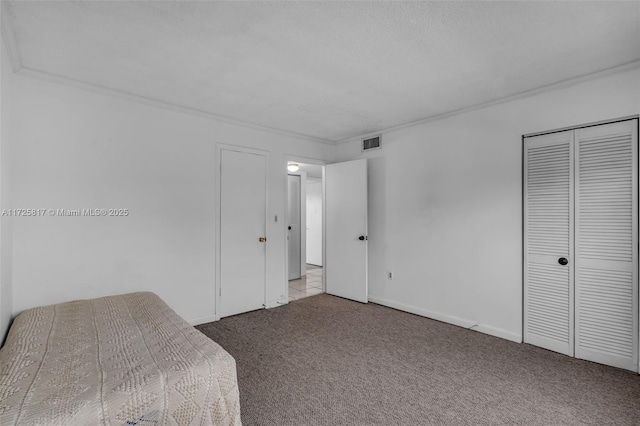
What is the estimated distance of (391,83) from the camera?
2836 mm

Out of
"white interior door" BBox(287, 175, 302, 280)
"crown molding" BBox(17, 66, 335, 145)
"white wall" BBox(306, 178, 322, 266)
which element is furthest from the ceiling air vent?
"white wall" BBox(306, 178, 322, 266)

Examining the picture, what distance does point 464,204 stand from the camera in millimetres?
3520

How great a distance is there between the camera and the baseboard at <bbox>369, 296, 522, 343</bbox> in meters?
3.16

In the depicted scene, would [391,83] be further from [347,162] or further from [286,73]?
[347,162]

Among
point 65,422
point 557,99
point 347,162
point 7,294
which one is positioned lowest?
point 65,422

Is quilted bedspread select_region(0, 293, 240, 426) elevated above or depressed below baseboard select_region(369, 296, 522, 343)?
above

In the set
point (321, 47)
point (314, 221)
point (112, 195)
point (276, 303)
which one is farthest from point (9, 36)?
point (314, 221)

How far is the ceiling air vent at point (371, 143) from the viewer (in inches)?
175

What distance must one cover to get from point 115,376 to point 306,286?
14.1 feet

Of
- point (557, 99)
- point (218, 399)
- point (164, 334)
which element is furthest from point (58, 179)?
point (557, 99)

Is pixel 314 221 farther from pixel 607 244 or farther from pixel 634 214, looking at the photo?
pixel 634 214

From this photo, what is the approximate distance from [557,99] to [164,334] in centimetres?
379

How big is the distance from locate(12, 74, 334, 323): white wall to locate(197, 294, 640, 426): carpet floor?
90 centimetres

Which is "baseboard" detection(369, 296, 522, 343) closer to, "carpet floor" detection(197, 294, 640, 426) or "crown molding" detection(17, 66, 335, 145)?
"carpet floor" detection(197, 294, 640, 426)
